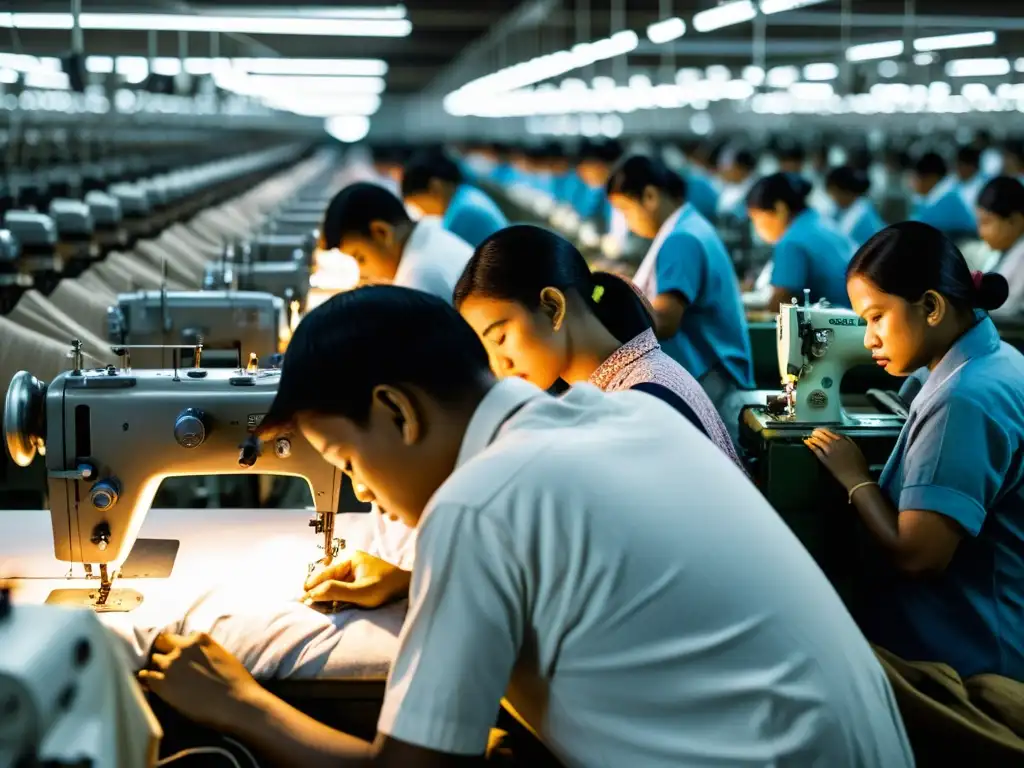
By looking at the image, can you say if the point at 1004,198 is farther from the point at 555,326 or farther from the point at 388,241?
the point at 555,326

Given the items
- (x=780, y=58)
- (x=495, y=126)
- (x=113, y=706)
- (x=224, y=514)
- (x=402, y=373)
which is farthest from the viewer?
(x=495, y=126)

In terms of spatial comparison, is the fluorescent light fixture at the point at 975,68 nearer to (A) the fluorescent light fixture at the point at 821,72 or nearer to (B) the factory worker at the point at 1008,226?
(A) the fluorescent light fixture at the point at 821,72

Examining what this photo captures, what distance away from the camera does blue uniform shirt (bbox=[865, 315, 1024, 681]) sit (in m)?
2.47

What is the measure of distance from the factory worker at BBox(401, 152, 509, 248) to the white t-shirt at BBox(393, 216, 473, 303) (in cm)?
164

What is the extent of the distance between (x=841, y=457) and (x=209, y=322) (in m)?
1.94

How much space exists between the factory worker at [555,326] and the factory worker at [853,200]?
18.1ft

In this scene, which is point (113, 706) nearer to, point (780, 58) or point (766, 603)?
point (766, 603)

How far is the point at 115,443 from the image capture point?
2.35m

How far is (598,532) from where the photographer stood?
1.46 meters

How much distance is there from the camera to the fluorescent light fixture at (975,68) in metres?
14.5

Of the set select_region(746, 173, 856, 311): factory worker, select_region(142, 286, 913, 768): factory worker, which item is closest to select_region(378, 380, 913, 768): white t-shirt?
select_region(142, 286, 913, 768): factory worker

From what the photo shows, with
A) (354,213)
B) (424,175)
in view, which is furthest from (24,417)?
Answer: (424,175)

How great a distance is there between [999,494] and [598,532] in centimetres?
133

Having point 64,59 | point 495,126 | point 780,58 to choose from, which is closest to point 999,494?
point 64,59
